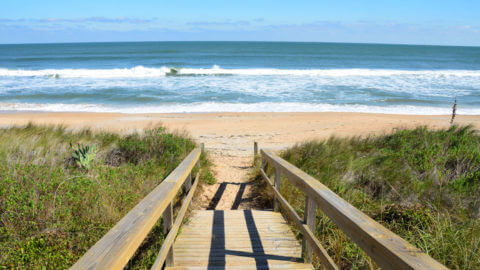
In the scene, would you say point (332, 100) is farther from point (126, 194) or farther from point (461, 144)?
point (126, 194)

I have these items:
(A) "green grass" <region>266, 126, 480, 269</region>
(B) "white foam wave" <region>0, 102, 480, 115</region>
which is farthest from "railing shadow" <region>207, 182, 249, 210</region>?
(B) "white foam wave" <region>0, 102, 480, 115</region>

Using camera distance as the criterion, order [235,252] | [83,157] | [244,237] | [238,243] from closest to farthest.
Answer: [235,252], [238,243], [244,237], [83,157]

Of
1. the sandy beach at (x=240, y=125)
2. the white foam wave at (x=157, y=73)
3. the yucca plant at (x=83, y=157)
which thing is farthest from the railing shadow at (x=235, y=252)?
the white foam wave at (x=157, y=73)

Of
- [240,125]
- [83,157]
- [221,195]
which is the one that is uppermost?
[83,157]

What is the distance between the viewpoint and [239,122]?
1494 cm

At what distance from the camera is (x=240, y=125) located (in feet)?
47.0

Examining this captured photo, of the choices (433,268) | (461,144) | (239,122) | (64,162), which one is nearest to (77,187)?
(64,162)

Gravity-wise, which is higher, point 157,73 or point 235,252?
point 157,73

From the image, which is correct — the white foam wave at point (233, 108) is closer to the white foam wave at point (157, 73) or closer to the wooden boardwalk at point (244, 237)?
the wooden boardwalk at point (244, 237)

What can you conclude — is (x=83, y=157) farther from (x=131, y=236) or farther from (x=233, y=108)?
(x=233, y=108)

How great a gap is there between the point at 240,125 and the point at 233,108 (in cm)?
466

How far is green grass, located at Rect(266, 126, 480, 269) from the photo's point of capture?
126 inches

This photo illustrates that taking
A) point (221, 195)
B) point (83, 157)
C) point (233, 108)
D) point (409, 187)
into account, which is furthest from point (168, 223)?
point (233, 108)

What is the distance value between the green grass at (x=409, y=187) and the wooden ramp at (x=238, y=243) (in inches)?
17.6
